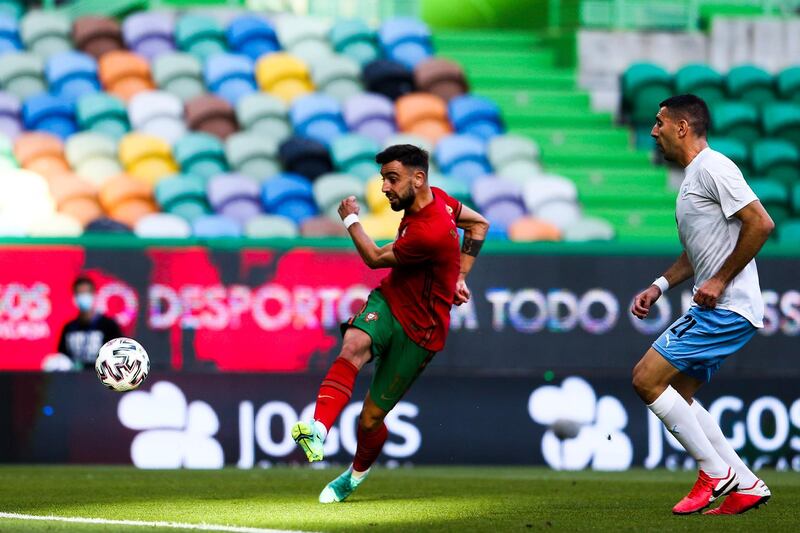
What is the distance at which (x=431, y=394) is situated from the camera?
517 inches

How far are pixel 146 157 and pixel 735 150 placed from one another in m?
6.47

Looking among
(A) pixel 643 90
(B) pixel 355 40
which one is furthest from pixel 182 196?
(A) pixel 643 90

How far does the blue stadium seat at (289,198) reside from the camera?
1619 centimetres

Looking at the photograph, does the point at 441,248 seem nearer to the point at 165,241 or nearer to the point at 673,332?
the point at 673,332

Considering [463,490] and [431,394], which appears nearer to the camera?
[463,490]

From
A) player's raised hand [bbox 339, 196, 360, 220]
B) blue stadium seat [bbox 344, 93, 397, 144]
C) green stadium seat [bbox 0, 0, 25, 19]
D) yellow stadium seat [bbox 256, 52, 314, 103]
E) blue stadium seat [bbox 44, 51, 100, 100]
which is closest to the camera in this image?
player's raised hand [bbox 339, 196, 360, 220]

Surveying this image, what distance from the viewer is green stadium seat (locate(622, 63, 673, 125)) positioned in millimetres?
18391

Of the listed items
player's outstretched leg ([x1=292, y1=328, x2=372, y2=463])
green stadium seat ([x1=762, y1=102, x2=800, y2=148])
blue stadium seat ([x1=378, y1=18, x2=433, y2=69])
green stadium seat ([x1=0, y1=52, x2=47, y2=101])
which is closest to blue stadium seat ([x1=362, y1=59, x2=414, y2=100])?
blue stadium seat ([x1=378, y1=18, x2=433, y2=69])

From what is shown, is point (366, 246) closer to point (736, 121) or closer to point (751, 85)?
point (736, 121)

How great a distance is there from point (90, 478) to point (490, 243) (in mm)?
4579

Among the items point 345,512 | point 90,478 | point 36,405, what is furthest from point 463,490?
point 36,405

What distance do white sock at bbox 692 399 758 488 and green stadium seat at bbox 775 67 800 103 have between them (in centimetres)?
1159

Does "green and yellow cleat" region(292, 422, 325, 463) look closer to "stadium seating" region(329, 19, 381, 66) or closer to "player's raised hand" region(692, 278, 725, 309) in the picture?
"player's raised hand" region(692, 278, 725, 309)

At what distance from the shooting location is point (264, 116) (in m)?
17.5
